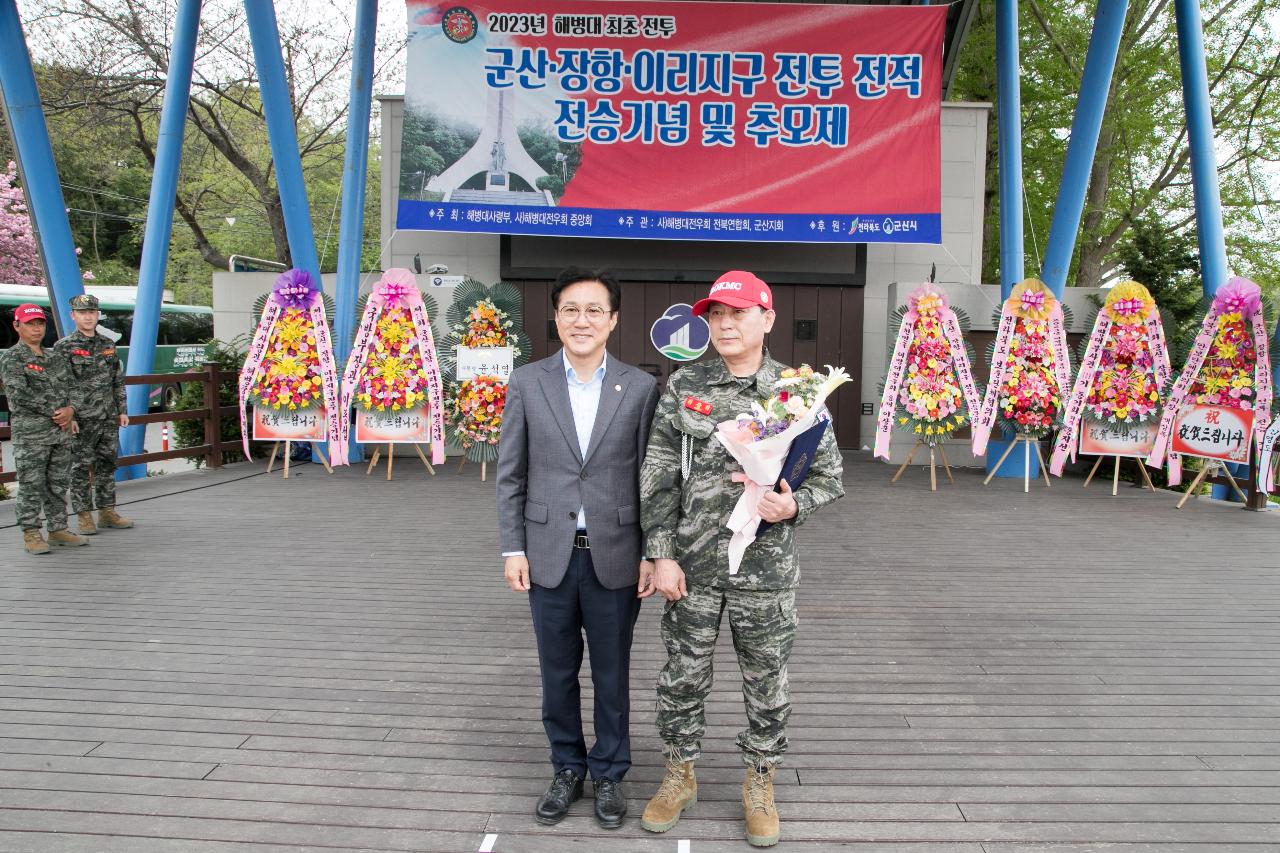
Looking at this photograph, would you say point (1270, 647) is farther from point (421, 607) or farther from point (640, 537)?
point (421, 607)

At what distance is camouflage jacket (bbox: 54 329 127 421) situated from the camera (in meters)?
6.06

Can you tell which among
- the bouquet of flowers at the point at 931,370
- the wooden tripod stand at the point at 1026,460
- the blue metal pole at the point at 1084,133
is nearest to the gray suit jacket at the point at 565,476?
the bouquet of flowers at the point at 931,370

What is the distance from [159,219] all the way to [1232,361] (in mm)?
10062

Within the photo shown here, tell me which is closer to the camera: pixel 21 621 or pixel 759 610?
pixel 759 610

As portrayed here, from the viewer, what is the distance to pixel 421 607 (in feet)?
15.4

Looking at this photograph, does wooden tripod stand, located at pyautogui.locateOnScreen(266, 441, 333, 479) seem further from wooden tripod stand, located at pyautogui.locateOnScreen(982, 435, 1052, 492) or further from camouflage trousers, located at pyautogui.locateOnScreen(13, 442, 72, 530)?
wooden tripod stand, located at pyautogui.locateOnScreen(982, 435, 1052, 492)

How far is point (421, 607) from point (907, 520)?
13.7ft

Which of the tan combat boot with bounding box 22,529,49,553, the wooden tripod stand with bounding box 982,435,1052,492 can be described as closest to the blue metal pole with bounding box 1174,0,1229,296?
the wooden tripod stand with bounding box 982,435,1052,492

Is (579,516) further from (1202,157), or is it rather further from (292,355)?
(1202,157)

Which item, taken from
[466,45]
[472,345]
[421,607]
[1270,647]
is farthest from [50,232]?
[1270,647]

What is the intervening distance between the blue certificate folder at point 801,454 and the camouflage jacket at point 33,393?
17.7 feet

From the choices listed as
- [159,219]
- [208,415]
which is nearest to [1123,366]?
[208,415]

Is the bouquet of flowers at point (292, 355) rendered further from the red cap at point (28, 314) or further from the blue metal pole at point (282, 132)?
the red cap at point (28, 314)

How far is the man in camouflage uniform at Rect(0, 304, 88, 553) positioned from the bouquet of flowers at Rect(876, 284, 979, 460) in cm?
700
